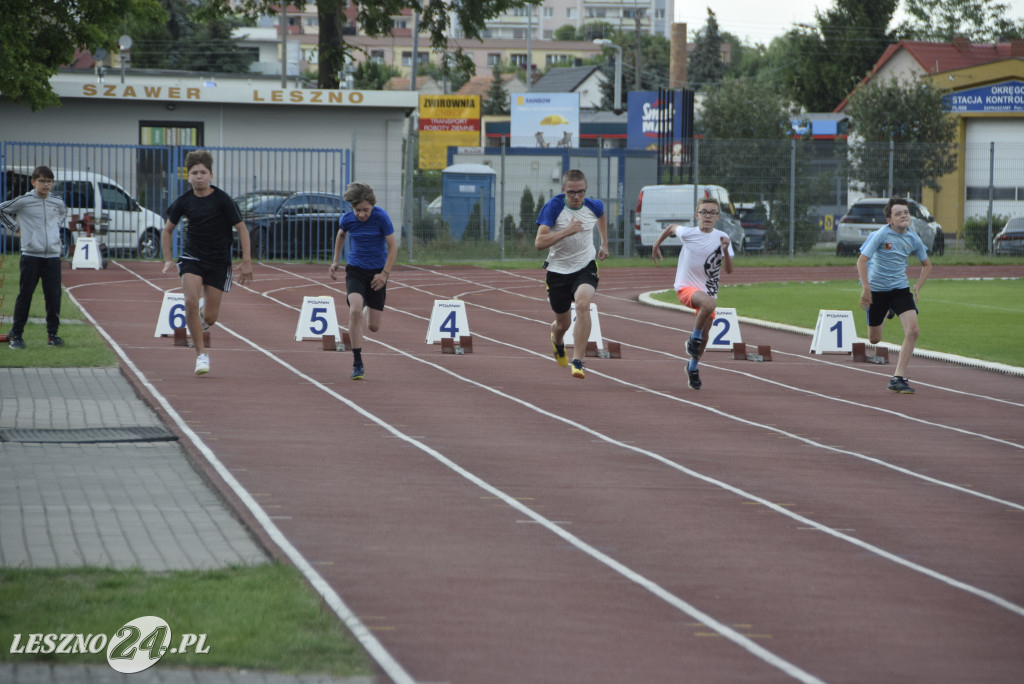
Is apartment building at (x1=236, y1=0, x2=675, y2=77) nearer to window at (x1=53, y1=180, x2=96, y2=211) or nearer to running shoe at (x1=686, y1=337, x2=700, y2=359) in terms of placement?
window at (x1=53, y1=180, x2=96, y2=211)

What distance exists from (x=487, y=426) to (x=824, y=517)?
11.3ft

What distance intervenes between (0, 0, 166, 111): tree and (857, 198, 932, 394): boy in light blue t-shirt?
55.7ft

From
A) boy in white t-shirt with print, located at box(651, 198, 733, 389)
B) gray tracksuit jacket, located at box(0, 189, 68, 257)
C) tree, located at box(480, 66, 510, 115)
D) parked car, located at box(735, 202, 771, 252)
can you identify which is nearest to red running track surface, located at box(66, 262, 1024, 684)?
boy in white t-shirt with print, located at box(651, 198, 733, 389)

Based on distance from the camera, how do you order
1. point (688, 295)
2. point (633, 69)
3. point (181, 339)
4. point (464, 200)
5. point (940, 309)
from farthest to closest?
1. point (633, 69)
2. point (464, 200)
3. point (940, 309)
4. point (181, 339)
5. point (688, 295)

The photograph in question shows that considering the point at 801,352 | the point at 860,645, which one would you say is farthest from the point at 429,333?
the point at 860,645

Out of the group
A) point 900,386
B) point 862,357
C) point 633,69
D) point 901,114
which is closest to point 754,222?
point 901,114

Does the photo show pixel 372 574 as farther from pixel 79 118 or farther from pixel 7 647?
pixel 79 118

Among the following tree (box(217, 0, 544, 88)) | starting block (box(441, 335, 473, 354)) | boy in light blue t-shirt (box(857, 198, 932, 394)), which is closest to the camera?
boy in light blue t-shirt (box(857, 198, 932, 394))

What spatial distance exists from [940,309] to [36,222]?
1443cm

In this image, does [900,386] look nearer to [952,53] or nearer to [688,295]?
[688,295]

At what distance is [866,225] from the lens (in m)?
35.2

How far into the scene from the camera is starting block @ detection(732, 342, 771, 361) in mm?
15883

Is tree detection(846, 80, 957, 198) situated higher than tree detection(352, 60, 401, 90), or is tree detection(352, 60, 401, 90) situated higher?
tree detection(352, 60, 401, 90)

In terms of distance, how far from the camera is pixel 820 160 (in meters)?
34.6
